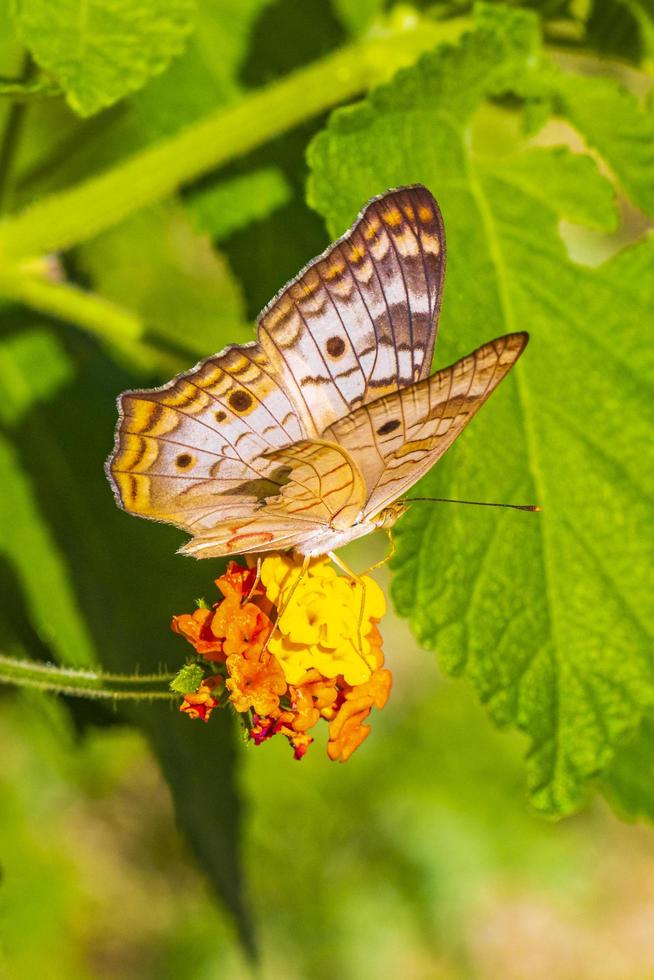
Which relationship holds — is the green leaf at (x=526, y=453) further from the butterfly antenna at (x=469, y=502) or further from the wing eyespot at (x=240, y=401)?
the wing eyespot at (x=240, y=401)

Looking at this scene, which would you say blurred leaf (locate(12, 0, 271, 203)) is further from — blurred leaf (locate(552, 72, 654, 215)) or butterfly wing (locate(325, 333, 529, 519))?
butterfly wing (locate(325, 333, 529, 519))

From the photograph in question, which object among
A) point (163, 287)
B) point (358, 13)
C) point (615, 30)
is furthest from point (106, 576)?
point (163, 287)

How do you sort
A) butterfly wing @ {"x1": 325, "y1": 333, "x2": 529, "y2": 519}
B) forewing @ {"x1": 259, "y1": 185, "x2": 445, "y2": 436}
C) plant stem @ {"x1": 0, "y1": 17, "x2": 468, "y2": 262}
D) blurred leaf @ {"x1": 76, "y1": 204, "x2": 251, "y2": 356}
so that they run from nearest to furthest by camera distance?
butterfly wing @ {"x1": 325, "y1": 333, "x2": 529, "y2": 519}
forewing @ {"x1": 259, "y1": 185, "x2": 445, "y2": 436}
plant stem @ {"x1": 0, "y1": 17, "x2": 468, "y2": 262}
blurred leaf @ {"x1": 76, "y1": 204, "x2": 251, "y2": 356}

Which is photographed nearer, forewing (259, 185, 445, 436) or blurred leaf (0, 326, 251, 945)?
forewing (259, 185, 445, 436)

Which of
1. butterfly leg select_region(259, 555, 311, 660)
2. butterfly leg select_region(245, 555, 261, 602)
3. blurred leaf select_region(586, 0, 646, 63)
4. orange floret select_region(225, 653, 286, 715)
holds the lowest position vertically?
orange floret select_region(225, 653, 286, 715)

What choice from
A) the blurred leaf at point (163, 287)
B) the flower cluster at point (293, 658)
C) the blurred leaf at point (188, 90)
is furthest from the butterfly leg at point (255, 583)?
the blurred leaf at point (163, 287)

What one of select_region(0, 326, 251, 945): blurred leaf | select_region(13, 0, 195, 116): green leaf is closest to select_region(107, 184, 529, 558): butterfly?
select_region(13, 0, 195, 116): green leaf
